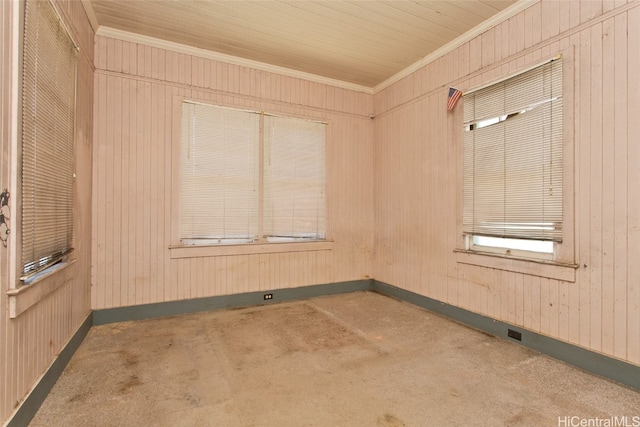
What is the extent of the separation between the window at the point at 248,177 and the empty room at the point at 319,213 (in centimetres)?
3

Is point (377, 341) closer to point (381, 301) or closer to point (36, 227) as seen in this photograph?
point (381, 301)

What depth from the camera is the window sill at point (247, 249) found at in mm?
3879

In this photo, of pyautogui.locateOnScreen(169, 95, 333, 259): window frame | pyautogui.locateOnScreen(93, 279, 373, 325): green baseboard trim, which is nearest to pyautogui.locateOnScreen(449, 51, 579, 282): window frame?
pyautogui.locateOnScreen(93, 279, 373, 325): green baseboard trim

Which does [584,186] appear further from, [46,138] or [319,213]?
[46,138]

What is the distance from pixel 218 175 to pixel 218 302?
1606 millimetres

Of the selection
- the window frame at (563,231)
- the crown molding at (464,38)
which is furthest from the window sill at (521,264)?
the crown molding at (464,38)

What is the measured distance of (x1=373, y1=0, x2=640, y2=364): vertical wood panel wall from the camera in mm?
2361

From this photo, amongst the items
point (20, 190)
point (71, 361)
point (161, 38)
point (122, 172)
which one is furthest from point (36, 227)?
point (161, 38)

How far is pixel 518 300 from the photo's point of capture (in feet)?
10.1

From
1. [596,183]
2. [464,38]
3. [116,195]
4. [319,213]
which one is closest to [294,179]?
[319,213]

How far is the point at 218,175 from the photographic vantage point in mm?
4082

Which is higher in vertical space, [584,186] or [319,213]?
[584,186]

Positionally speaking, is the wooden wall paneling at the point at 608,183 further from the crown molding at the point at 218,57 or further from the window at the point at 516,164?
the crown molding at the point at 218,57

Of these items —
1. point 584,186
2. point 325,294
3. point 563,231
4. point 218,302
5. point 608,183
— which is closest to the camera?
point 608,183
